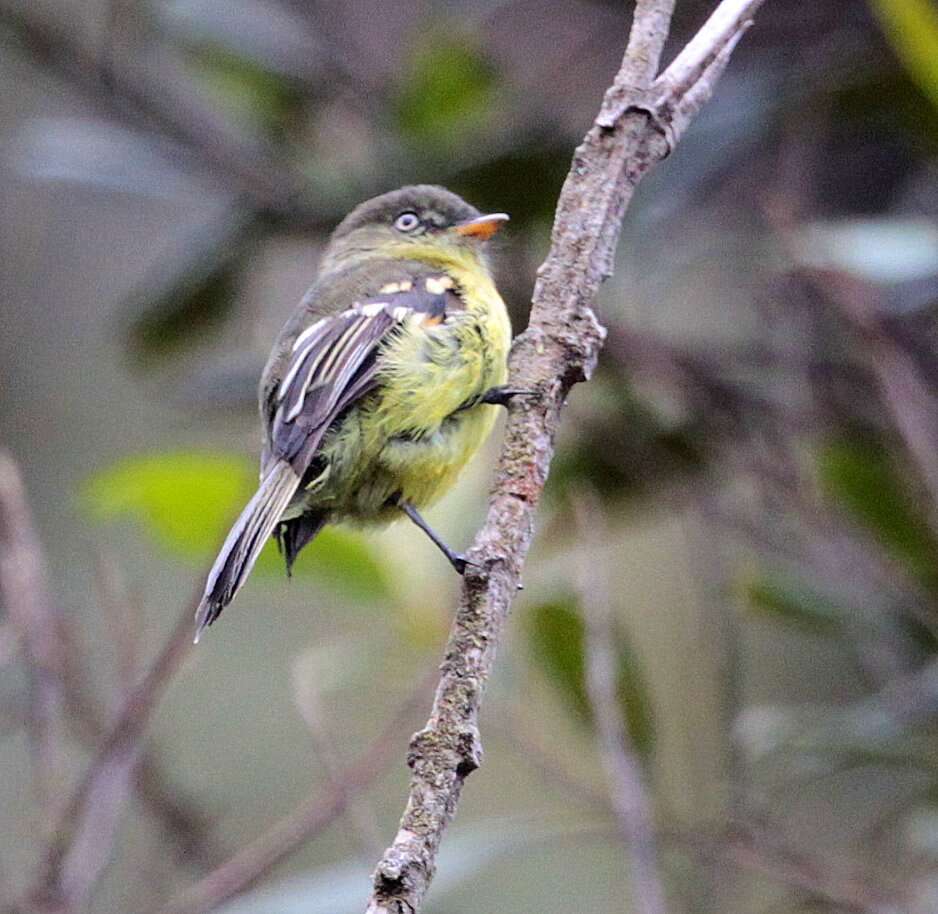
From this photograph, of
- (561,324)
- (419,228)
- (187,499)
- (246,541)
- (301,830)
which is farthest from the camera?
(419,228)

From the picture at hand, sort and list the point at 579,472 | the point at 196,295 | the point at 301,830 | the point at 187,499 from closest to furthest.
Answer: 1. the point at 301,830
2. the point at 187,499
3. the point at 579,472
4. the point at 196,295

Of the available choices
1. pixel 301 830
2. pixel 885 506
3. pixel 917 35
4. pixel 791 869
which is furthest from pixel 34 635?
pixel 917 35

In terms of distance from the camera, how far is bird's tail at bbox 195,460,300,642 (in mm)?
2449

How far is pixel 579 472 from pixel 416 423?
4.25 feet

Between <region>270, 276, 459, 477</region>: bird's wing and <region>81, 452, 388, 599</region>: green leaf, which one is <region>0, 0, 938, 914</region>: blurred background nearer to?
<region>81, 452, 388, 599</region>: green leaf

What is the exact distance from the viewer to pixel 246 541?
2664mm

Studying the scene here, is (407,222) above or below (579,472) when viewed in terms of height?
above

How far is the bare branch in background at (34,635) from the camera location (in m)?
3.05

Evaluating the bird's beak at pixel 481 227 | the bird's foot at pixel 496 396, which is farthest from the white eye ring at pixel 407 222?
the bird's foot at pixel 496 396

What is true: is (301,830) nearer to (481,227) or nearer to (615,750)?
Answer: (615,750)

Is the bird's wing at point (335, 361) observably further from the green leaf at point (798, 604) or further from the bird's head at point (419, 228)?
the green leaf at point (798, 604)

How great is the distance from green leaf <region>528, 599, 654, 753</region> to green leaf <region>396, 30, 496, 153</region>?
141 cm

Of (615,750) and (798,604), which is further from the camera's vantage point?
(798,604)

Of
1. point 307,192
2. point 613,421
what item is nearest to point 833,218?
point 613,421
